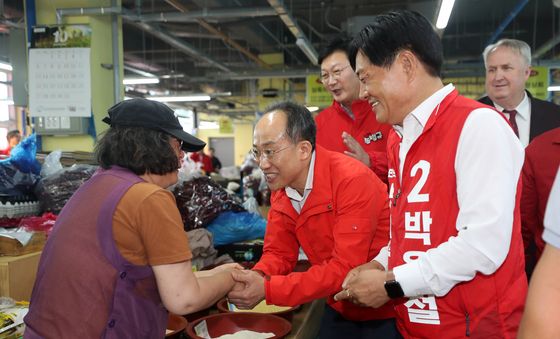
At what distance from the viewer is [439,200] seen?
1.28 m

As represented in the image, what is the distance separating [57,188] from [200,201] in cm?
79

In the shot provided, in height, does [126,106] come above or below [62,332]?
above

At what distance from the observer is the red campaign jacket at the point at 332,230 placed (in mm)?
1853

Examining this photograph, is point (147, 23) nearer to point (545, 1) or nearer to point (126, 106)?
point (126, 106)

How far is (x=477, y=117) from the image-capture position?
4.09ft

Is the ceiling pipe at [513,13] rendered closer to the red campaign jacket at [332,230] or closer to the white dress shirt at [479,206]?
the red campaign jacket at [332,230]

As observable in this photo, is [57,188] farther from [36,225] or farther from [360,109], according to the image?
[360,109]

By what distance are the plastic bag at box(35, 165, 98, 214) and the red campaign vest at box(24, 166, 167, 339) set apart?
1281 millimetres

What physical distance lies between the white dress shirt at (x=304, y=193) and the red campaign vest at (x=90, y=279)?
2.58 ft

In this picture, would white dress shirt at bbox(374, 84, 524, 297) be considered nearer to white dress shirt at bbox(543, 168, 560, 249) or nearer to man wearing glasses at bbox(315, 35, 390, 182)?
white dress shirt at bbox(543, 168, 560, 249)

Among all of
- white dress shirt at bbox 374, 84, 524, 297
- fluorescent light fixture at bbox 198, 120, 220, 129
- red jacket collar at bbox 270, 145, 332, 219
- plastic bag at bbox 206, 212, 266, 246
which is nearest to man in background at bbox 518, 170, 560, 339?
white dress shirt at bbox 374, 84, 524, 297

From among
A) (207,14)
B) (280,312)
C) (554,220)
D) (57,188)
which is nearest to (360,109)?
(280,312)

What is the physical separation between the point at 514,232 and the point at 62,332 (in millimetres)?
1268

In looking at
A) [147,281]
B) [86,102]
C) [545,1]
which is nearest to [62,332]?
[147,281]
